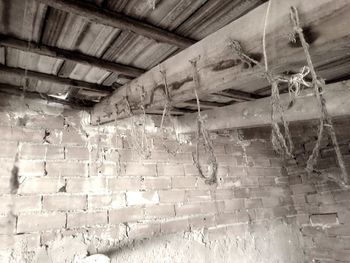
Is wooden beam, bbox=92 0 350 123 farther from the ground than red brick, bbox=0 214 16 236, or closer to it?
farther from the ground

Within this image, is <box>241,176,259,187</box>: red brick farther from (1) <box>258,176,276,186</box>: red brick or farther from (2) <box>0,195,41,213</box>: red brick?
(2) <box>0,195,41,213</box>: red brick

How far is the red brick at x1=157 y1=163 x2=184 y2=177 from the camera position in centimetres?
218

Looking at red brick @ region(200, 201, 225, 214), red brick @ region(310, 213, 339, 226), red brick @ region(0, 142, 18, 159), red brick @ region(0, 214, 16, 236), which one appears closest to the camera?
red brick @ region(0, 214, 16, 236)

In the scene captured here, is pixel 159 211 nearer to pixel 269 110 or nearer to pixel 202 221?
pixel 202 221

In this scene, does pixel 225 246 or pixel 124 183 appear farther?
pixel 225 246

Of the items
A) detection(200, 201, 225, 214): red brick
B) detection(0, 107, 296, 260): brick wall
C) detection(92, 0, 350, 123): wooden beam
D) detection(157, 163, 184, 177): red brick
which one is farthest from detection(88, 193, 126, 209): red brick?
detection(92, 0, 350, 123): wooden beam

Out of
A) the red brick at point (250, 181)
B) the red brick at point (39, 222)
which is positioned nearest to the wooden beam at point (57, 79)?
the red brick at point (39, 222)

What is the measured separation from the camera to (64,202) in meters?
1.74

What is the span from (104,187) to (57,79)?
77 centimetres

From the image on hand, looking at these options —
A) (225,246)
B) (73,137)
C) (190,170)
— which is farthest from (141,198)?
(225,246)

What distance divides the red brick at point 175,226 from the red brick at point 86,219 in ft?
1.46

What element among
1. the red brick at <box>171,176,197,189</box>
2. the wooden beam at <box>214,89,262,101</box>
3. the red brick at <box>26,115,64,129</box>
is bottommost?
the red brick at <box>171,176,197,189</box>

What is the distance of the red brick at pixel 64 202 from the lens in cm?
169

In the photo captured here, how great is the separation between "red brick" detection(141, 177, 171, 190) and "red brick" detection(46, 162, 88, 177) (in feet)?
1.46
